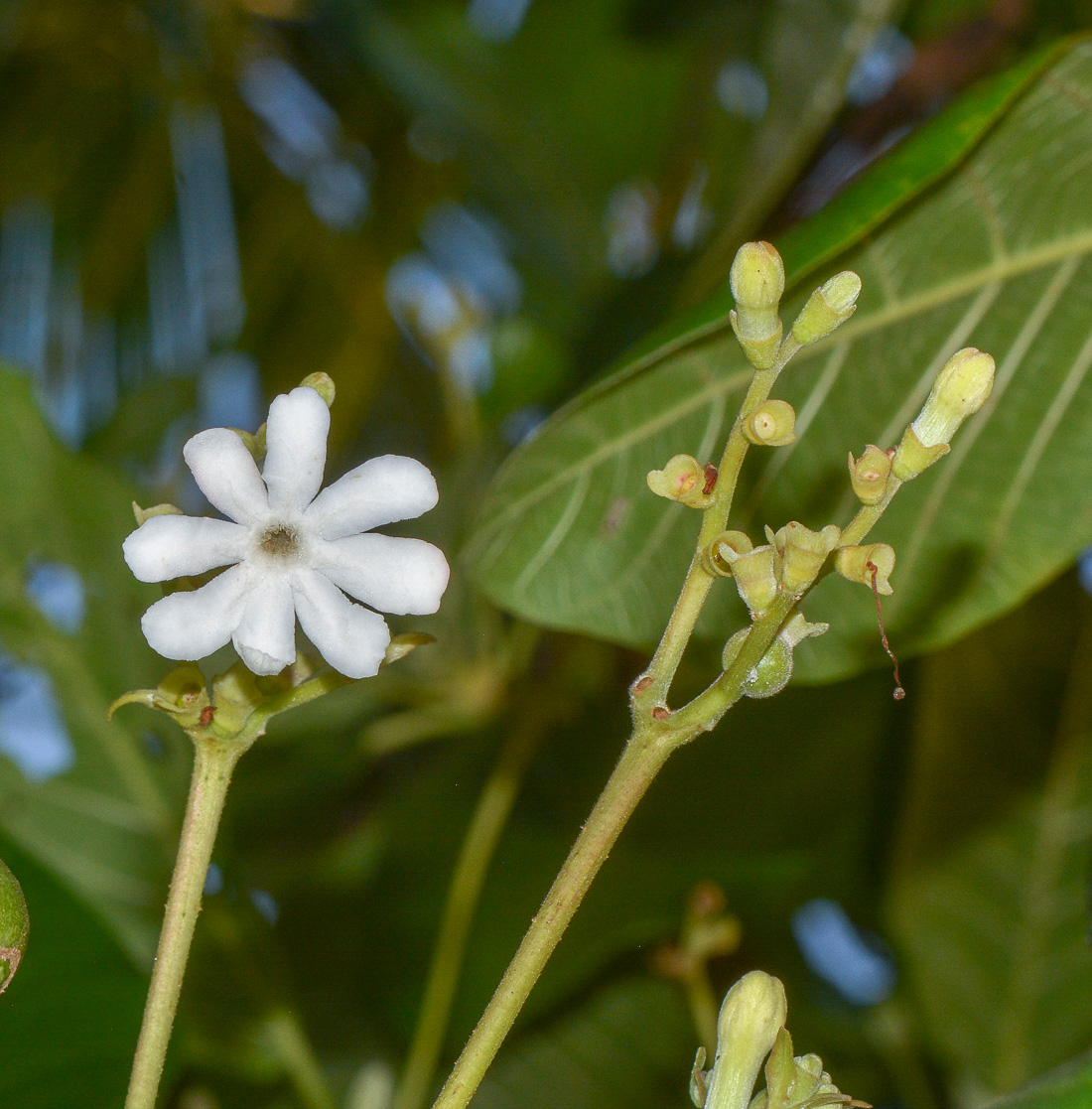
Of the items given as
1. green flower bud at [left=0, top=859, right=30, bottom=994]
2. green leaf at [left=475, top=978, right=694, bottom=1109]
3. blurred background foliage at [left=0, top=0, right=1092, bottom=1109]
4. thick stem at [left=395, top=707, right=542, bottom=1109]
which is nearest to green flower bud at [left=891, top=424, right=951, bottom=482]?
blurred background foliage at [left=0, top=0, right=1092, bottom=1109]

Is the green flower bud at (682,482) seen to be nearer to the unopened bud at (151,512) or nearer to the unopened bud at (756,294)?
the unopened bud at (756,294)

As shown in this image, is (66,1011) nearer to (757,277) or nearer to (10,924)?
(10,924)

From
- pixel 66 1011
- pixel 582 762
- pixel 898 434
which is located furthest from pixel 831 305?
pixel 582 762

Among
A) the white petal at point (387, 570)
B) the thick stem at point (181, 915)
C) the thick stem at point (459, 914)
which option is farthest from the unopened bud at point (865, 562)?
the thick stem at point (459, 914)

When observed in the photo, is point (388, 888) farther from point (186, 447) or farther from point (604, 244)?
point (604, 244)

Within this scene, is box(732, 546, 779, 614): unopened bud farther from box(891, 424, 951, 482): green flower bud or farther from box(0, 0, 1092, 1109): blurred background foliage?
box(0, 0, 1092, 1109): blurred background foliage

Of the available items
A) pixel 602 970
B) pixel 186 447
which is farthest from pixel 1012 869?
pixel 186 447
